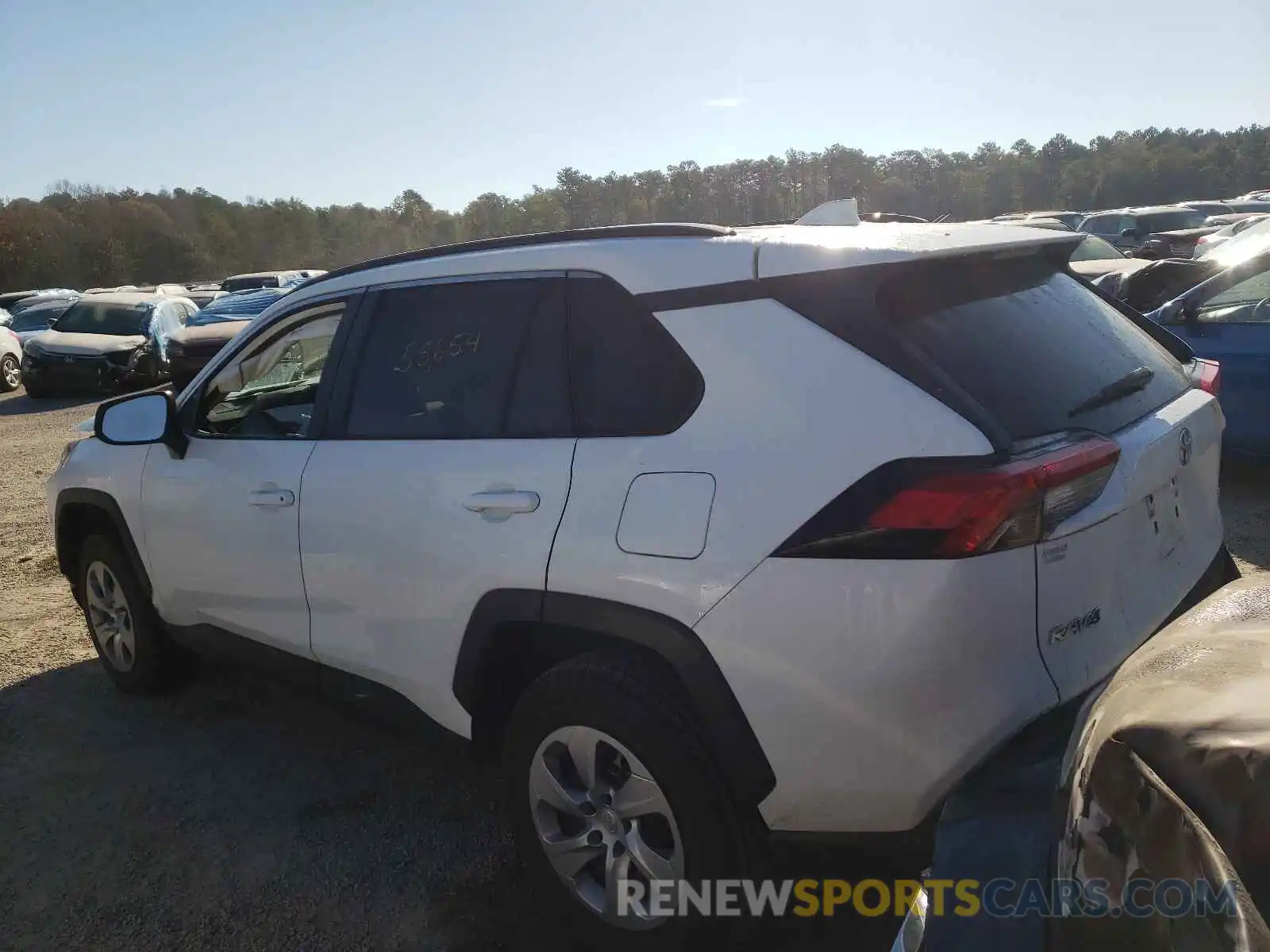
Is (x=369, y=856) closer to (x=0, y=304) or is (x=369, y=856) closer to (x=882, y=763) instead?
(x=882, y=763)

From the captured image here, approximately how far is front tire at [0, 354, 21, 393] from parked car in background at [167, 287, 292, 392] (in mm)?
3101

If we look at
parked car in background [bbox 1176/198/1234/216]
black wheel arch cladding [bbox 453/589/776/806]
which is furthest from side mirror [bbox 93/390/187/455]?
parked car in background [bbox 1176/198/1234/216]

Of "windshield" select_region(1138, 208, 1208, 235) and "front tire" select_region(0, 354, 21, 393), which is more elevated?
"windshield" select_region(1138, 208, 1208, 235)

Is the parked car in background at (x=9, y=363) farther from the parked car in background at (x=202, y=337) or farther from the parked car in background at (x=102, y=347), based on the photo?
the parked car in background at (x=202, y=337)

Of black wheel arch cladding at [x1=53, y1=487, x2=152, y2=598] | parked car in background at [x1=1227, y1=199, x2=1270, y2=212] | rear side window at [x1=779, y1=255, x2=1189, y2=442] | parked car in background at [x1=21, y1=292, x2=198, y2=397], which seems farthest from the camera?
parked car in background at [x1=1227, y1=199, x2=1270, y2=212]

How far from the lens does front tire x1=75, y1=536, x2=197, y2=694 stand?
435 centimetres

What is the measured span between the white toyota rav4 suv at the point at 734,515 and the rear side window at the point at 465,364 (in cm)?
1

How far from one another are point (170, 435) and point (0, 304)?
34.8 meters

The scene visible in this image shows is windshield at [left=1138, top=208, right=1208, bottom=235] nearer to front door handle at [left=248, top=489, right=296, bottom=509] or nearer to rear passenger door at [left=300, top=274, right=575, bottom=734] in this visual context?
rear passenger door at [left=300, top=274, right=575, bottom=734]

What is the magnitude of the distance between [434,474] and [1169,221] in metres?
25.6

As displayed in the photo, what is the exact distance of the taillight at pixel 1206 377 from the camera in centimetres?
294

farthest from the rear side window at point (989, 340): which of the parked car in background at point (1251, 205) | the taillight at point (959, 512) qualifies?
the parked car in background at point (1251, 205)

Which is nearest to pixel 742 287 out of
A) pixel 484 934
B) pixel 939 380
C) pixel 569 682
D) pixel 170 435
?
pixel 939 380

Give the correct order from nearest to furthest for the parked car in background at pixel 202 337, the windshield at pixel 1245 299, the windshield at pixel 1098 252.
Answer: the windshield at pixel 1245 299
the parked car in background at pixel 202 337
the windshield at pixel 1098 252
